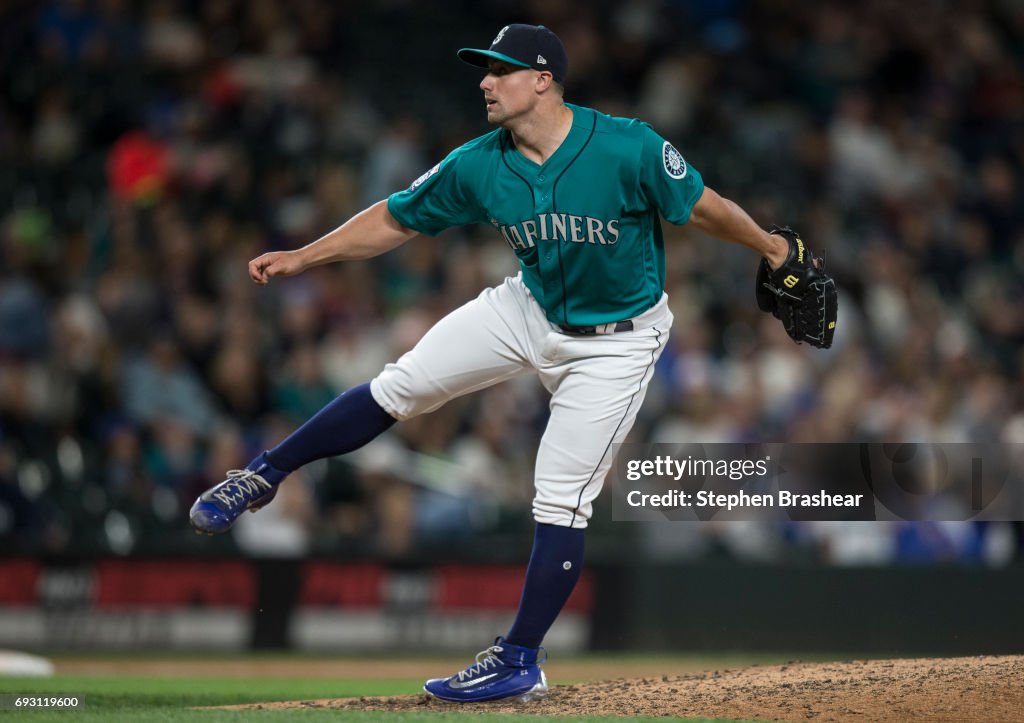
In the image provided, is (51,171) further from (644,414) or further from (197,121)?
(644,414)

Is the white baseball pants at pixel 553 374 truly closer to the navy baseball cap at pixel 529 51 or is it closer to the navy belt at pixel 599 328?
the navy belt at pixel 599 328

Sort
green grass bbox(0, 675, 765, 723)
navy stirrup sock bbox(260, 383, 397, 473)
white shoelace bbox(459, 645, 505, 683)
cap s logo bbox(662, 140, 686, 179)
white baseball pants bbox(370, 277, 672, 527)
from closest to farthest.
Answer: green grass bbox(0, 675, 765, 723) → cap s logo bbox(662, 140, 686, 179) → white baseball pants bbox(370, 277, 672, 527) → white shoelace bbox(459, 645, 505, 683) → navy stirrup sock bbox(260, 383, 397, 473)

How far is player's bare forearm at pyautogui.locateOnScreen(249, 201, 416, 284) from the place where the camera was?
4887mm

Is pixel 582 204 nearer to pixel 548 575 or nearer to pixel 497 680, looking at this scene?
pixel 548 575

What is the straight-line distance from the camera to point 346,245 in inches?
195

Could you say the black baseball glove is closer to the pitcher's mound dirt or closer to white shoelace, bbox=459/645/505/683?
the pitcher's mound dirt

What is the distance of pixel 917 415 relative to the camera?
9359 millimetres

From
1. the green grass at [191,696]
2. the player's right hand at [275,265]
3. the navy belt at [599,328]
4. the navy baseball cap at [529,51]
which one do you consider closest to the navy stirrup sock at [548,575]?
the green grass at [191,696]

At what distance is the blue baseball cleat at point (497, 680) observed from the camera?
4.83 meters

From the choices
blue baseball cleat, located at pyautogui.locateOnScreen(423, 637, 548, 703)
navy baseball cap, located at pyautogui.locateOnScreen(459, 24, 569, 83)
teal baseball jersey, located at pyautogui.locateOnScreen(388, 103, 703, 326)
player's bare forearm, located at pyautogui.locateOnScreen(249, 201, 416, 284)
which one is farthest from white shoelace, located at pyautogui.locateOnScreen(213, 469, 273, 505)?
navy baseball cap, located at pyautogui.locateOnScreen(459, 24, 569, 83)

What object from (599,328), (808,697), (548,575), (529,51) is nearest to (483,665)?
(548,575)

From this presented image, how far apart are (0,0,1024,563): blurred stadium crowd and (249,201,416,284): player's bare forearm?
3.64m

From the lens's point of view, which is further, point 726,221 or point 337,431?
point 337,431

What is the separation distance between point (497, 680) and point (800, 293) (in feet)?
5.52
